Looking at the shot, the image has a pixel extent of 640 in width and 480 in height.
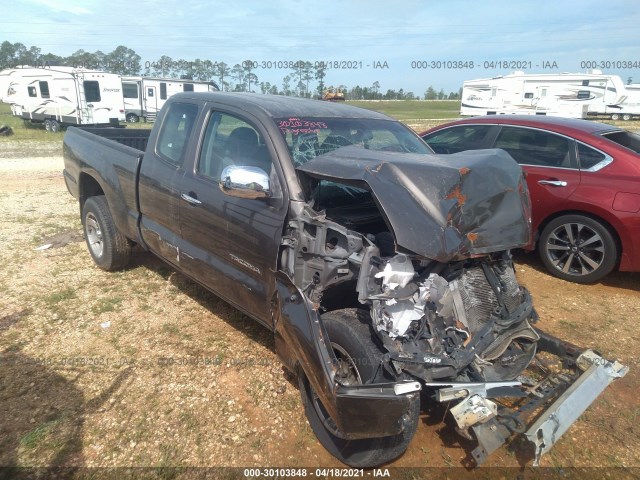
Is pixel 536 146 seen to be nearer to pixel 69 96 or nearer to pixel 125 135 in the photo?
pixel 125 135

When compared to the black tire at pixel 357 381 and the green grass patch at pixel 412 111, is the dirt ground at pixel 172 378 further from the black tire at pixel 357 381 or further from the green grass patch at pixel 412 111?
the green grass patch at pixel 412 111

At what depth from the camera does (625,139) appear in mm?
5305

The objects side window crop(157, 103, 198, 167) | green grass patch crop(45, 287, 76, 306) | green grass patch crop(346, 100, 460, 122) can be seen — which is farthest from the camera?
green grass patch crop(346, 100, 460, 122)

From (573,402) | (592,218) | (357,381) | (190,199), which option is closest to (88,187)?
(190,199)

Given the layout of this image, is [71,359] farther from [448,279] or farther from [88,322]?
[448,279]

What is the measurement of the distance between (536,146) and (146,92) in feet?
82.2

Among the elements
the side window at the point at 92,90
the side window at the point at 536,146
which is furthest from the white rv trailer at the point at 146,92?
the side window at the point at 536,146

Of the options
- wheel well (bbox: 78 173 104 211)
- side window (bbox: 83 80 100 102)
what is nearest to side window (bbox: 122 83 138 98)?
side window (bbox: 83 80 100 102)

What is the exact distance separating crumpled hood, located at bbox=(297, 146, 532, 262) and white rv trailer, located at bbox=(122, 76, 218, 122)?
25.0 meters

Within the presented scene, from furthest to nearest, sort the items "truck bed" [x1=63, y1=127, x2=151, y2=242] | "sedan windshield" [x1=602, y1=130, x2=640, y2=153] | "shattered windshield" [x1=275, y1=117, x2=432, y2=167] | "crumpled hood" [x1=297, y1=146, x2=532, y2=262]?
"sedan windshield" [x1=602, y1=130, x2=640, y2=153]
"truck bed" [x1=63, y1=127, x2=151, y2=242]
"shattered windshield" [x1=275, y1=117, x2=432, y2=167]
"crumpled hood" [x1=297, y1=146, x2=532, y2=262]

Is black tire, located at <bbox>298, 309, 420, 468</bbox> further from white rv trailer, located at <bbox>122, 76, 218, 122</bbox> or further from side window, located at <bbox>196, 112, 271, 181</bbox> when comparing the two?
white rv trailer, located at <bbox>122, 76, 218, 122</bbox>

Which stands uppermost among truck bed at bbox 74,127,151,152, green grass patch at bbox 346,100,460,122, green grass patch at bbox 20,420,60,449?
truck bed at bbox 74,127,151,152

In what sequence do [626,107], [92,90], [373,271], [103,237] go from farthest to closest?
[626,107] → [92,90] → [103,237] → [373,271]

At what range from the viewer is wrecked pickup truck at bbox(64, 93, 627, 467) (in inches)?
91.6
